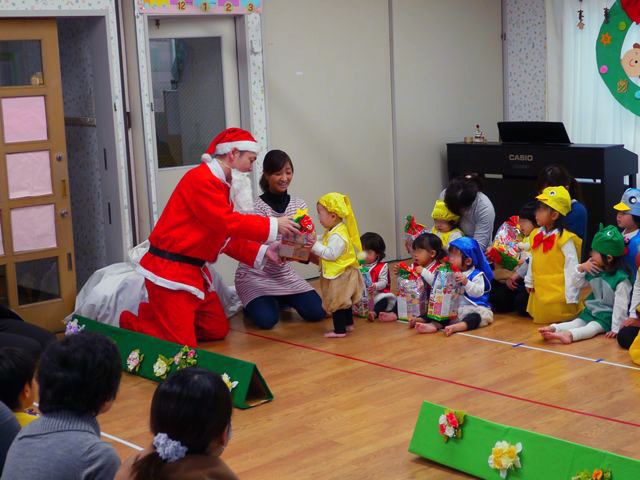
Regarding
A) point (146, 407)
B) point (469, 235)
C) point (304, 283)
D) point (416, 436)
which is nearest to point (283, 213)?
point (304, 283)

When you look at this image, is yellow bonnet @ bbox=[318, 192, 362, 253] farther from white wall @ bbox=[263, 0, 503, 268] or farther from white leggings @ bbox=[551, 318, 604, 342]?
white wall @ bbox=[263, 0, 503, 268]

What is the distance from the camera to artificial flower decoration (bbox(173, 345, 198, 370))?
4914 millimetres

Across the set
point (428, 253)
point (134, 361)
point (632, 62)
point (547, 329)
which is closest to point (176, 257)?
point (134, 361)

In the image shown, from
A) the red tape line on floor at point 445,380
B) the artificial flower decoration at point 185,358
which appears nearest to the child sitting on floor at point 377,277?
the red tape line on floor at point 445,380

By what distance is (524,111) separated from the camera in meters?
8.66

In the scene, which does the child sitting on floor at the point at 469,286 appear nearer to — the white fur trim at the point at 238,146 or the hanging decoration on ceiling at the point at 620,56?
the white fur trim at the point at 238,146

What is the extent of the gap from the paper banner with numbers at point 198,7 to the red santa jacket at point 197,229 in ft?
4.76

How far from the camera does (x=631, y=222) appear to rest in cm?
544

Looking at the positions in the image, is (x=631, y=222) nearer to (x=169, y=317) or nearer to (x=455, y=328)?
(x=455, y=328)

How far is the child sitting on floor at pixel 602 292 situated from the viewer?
531 cm

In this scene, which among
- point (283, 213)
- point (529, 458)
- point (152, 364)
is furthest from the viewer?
A: point (283, 213)

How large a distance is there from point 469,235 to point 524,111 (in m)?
2.62

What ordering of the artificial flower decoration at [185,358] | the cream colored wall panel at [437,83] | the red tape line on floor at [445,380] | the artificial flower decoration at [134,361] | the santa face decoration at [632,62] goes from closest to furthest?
the red tape line on floor at [445,380]
the artificial flower decoration at [185,358]
the artificial flower decoration at [134,361]
the santa face decoration at [632,62]
the cream colored wall panel at [437,83]

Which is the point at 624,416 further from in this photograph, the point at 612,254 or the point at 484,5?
the point at 484,5
